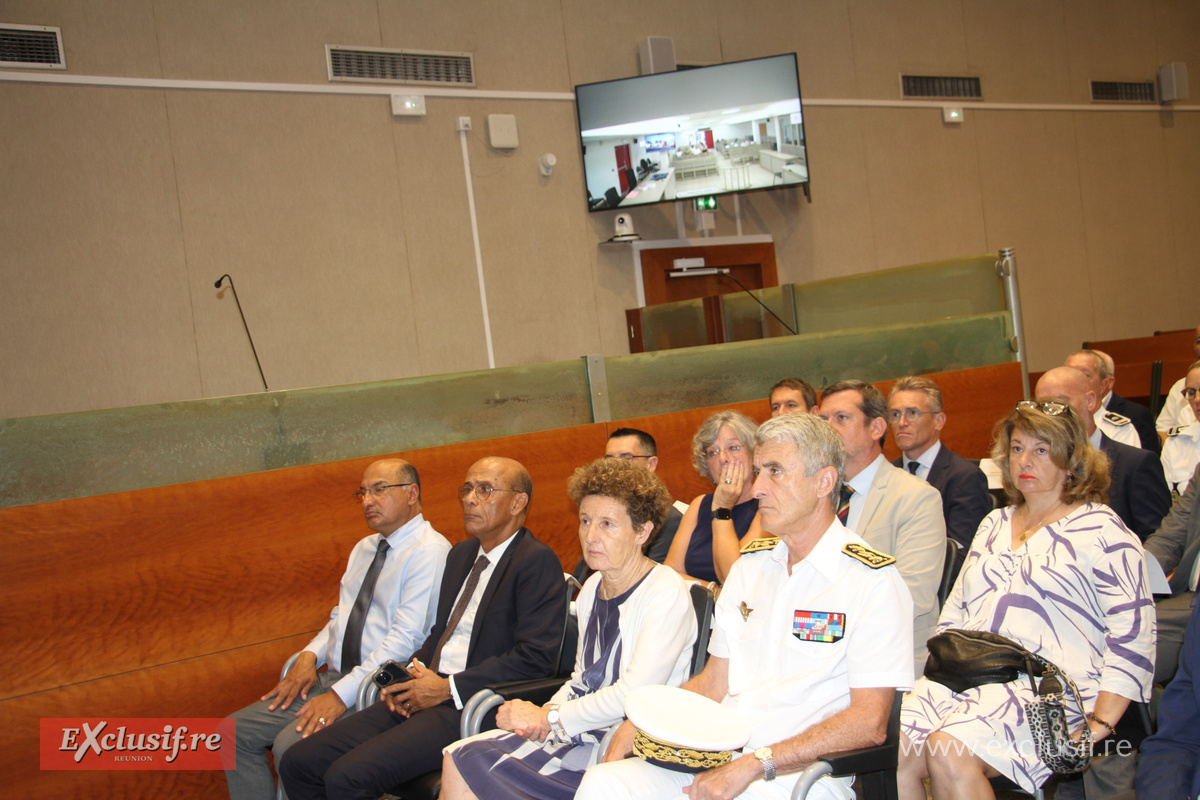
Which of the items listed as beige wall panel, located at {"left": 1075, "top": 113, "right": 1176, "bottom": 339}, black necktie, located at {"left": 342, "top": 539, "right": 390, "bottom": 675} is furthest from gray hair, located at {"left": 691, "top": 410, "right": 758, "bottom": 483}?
beige wall panel, located at {"left": 1075, "top": 113, "right": 1176, "bottom": 339}

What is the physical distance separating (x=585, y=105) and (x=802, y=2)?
2.56m

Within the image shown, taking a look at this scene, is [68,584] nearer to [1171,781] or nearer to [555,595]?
[555,595]

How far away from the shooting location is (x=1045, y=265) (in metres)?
8.93

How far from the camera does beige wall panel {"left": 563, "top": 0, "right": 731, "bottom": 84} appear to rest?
6637 millimetres

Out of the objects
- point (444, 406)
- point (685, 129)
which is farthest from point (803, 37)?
point (444, 406)

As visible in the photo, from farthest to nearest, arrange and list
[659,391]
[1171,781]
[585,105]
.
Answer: [585,105] < [659,391] < [1171,781]

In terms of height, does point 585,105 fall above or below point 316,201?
above

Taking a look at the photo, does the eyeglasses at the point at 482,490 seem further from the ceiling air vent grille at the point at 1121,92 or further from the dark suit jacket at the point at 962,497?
the ceiling air vent grille at the point at 1121,92

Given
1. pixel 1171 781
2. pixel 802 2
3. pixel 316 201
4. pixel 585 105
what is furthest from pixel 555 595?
pixel 802 2

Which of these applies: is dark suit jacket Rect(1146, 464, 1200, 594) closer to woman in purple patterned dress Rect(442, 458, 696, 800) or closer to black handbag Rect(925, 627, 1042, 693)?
black handbag Rect(925, 627, 1042, 693)

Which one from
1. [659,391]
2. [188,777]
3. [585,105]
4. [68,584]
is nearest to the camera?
[68,584]

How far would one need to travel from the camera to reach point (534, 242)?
6.45 m

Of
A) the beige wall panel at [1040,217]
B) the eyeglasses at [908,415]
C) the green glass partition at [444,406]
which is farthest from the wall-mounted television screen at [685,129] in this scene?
the eyeglasses at [908,415]

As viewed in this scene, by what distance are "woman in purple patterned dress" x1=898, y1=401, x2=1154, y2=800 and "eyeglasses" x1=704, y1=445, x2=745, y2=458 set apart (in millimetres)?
852
